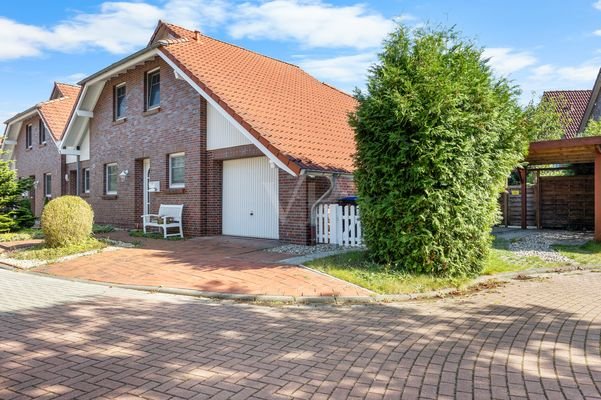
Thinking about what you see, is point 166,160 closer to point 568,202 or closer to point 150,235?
point 150,235

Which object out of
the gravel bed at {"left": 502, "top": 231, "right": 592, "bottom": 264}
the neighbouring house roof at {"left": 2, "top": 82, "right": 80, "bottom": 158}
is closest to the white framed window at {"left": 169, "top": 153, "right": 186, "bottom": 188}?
the neighbouring house roof at {"left": 2, "top": 82, "right": 80, "bottom": 158}

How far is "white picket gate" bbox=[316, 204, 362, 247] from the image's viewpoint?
10594 mm

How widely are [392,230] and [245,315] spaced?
11.1ft

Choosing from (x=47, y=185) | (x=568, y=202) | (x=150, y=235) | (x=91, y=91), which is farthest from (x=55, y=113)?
(x=568, y=202)

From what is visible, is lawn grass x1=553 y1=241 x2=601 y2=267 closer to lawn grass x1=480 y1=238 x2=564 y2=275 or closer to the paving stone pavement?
lawn grass x1=480 y1=238 x2=564 y2=275

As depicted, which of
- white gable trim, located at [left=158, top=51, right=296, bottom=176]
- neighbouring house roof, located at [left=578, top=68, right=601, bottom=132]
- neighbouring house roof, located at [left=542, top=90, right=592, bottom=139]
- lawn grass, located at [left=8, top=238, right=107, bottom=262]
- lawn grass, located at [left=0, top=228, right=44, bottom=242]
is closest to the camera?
white gable trim, located at [left=158, top=51, right=296, bottom=176]

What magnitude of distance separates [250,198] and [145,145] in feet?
18.1

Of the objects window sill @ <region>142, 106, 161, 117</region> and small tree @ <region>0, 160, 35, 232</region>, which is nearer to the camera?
window sill @ <region>142, 106, 161, 117</region>

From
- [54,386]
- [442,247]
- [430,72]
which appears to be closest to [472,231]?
[442,247]

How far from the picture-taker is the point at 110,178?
18.4m

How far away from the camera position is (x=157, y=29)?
17.7m

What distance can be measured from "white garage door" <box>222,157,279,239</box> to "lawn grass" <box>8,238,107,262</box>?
362 cm

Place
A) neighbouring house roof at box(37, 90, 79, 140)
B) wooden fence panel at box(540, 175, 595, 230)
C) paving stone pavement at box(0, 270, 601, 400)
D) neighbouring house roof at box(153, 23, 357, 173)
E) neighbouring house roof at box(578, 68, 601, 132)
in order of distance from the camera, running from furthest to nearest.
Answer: neighbouring house roof at box(578, 68, 601, 132) < neighbouring house roof at box(37, 90, 79, 140) < wooden fence panel at box(540, 175, 595, 230) < neighbouring house roof at box(153, 23, 357, 173) < paving stone pavement at box(0, 270, 601, 400)

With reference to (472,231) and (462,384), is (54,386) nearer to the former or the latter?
(462,384)
